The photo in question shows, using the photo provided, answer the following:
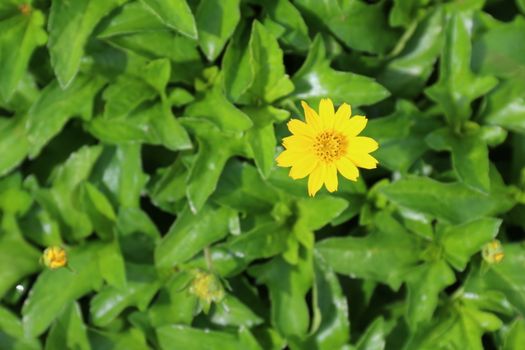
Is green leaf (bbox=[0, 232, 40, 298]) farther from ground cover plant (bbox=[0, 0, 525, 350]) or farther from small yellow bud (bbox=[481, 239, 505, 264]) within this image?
small yellow bud (bbox=[481, 239, 505, 264])

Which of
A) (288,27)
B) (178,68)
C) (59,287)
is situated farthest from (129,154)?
(288,27)

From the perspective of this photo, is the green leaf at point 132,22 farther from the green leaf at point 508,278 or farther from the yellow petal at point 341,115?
the green leaf at point 508,278

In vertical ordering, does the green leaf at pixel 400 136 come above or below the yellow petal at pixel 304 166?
below

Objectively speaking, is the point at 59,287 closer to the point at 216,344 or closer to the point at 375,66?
the point at 216,344

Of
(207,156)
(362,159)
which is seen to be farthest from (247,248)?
(362,159)

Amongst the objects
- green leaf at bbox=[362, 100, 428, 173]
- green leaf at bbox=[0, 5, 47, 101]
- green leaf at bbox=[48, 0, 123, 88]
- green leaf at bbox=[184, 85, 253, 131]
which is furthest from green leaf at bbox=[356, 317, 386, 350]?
green leaf at bbox=[0, 5, 47, 101]

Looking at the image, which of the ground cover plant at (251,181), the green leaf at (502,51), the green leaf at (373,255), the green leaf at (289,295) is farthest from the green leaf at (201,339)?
the green leaf at (502,51)

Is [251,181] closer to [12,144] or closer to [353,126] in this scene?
[353,126]
